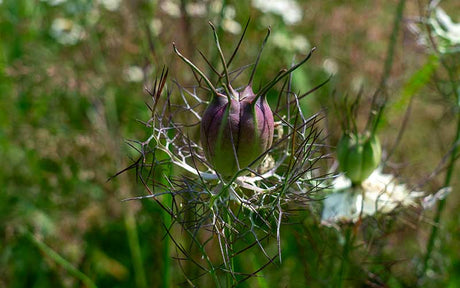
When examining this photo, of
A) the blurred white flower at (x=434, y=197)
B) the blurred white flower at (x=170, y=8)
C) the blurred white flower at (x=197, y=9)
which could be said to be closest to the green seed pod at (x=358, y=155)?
the blurred white flower at (x=434, y=197)

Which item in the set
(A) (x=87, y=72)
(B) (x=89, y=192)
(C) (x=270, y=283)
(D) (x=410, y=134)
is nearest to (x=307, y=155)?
(C) (x=270, y=283)

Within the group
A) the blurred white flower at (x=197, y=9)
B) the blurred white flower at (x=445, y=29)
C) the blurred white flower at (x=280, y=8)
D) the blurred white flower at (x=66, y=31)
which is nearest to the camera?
the blurred white flower at (x=445, y=29)

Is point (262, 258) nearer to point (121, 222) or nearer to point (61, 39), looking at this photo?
point (121, 222)

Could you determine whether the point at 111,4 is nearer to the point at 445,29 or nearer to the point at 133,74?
the point at 133,74

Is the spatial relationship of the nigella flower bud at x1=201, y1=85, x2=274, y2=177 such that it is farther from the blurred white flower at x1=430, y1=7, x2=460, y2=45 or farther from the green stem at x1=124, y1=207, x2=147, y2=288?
the green stem at x1=124, y1=207, x2=147, y2=288

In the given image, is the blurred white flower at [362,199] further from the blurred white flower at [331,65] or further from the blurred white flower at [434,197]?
the blurred white flower at [331,65]

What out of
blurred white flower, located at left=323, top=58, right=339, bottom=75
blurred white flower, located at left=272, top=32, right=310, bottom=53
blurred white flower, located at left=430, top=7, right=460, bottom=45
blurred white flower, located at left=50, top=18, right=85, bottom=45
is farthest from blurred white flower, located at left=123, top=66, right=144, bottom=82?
blurred white flower, located at left=430, top=7, right=460, bottom=45
